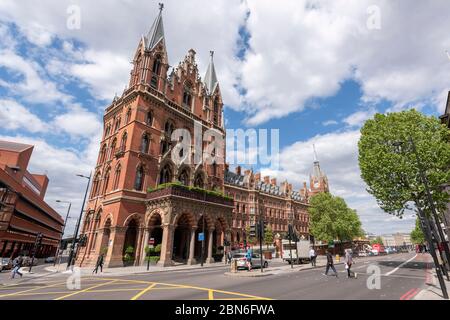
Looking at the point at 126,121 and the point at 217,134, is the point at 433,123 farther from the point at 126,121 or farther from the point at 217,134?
the point at 126,121

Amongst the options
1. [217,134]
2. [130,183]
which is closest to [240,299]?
[130,183]

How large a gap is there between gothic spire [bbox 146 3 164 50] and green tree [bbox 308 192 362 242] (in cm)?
4730

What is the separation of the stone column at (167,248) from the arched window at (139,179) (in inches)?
251

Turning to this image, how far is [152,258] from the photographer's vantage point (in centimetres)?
2652

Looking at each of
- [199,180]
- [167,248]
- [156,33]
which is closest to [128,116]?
[199,180]

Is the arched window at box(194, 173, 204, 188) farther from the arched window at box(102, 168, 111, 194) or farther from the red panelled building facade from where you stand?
the arched window at box(102, 168, 111, 194)

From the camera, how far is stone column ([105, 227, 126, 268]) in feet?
82.3

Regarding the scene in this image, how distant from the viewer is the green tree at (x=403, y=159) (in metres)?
20.0

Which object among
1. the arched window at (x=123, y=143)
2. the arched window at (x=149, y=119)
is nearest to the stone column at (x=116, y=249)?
the arched window at (x=123, y=143)

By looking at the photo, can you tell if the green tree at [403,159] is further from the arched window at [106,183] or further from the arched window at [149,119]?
the arched window at [106,183]

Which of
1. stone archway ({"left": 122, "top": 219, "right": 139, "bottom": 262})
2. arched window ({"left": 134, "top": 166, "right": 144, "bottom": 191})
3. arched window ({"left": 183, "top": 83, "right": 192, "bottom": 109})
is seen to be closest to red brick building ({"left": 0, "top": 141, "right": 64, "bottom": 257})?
stone archway ({"left": 122, "top": 219, "right": 139, "bottom": 262})

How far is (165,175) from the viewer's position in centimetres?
3294

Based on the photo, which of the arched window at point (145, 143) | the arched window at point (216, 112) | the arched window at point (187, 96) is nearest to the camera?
the arched window at point (145, 143)
